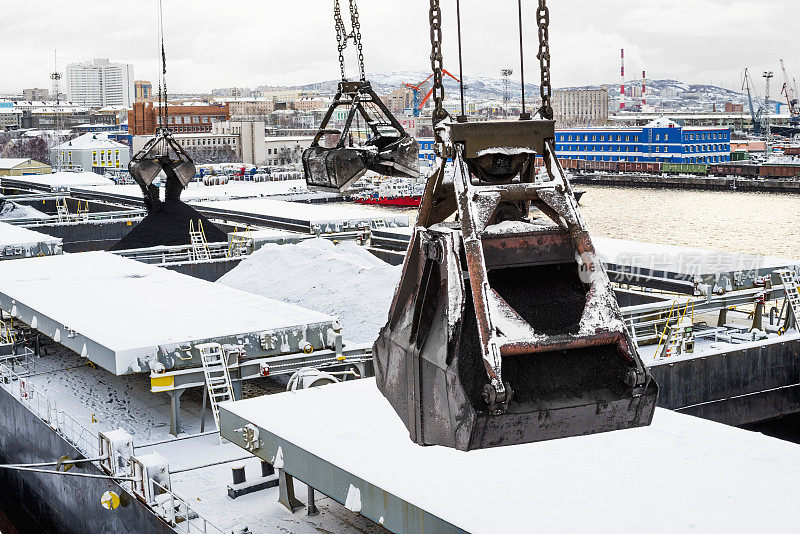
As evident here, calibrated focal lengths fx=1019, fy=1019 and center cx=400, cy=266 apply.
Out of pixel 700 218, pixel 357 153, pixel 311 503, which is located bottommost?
pixel 311 503

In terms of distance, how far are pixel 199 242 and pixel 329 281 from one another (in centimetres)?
926

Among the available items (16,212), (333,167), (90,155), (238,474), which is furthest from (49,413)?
(90,155)

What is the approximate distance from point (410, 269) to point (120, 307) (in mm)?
12487

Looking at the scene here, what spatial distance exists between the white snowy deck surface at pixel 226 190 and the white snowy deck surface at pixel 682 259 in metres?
30.0

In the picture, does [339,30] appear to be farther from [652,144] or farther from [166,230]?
[652,144]

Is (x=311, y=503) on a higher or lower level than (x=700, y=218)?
lower

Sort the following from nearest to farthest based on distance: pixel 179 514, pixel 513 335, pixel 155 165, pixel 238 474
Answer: pixel 513 335 → pixel 179 514 → pixel 238 474 → pixel 155 165

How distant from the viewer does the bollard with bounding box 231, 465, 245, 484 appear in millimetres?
11984

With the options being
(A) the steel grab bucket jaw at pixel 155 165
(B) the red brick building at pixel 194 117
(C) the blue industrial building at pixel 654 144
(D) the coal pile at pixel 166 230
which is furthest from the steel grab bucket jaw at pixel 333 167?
(B) the red brick building at pixel 194 117

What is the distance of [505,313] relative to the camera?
5402mm

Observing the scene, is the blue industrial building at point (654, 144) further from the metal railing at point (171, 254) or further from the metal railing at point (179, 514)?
the metal railing at point (179, 514)

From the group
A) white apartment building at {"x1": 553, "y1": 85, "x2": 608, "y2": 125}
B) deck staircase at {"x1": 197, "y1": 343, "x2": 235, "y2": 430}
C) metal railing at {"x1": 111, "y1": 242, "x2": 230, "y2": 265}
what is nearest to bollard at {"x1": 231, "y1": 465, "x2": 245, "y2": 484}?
deck staircase at {"x1": 197, "y1": 343, "x2": 235, "y2": 430}

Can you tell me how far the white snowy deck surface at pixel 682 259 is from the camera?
2075 centimetres

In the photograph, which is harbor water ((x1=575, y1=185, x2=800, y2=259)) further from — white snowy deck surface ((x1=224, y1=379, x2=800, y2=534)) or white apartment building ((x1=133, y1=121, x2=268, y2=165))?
white apartment building ((x1=133, y1=121, x2=268, y2=165))
